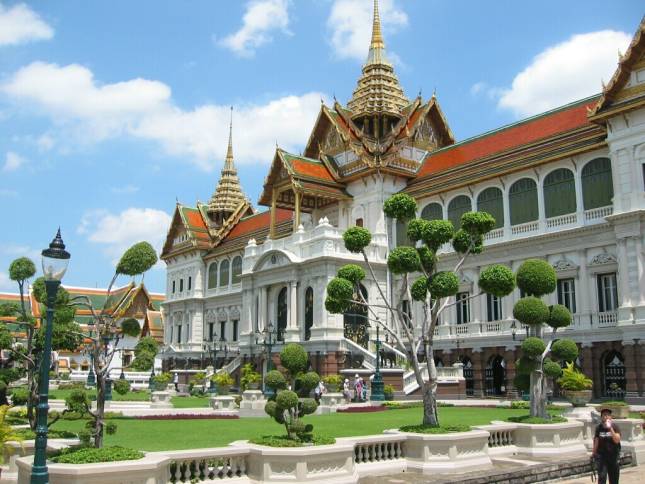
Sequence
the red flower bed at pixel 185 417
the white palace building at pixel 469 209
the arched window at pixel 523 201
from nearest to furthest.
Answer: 1. the red flower bed at pixel 185 417
2. the white palace building at pixel 469 209
3. the arched window at pixel 523 201

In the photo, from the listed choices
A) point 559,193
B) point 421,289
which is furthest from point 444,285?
point 559,193

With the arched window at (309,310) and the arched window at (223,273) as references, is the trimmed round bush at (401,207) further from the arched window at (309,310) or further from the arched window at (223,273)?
the arched window at (223,273)

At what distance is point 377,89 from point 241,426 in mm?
30291

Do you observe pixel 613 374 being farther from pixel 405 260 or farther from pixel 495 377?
pixel 405 260

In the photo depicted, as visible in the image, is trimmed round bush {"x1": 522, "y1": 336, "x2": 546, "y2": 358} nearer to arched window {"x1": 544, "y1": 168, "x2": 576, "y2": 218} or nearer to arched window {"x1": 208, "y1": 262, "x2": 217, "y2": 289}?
arched window {"x1": 544, "y1": 168, "x2": 576, "y2": 218}

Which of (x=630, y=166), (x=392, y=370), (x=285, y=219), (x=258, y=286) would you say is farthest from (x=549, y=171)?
(x=285, y=219)

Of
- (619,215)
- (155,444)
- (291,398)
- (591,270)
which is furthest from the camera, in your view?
(591,270)

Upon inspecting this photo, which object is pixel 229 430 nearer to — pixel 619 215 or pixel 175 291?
pixel 619 215

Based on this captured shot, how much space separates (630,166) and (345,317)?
53.2 feet

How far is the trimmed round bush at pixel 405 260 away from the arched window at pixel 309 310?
22801mm

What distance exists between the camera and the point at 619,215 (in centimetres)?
2722

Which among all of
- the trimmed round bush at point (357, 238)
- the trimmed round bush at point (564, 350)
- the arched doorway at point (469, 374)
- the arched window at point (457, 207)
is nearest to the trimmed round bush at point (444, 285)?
the trimmed round bush at point (357, 238)

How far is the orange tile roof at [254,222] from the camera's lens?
51594 mm

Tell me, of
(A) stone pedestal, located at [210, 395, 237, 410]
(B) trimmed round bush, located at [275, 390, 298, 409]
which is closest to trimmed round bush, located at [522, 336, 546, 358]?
(B) trimmed round bush, located at [275, 390, 298, 409]
